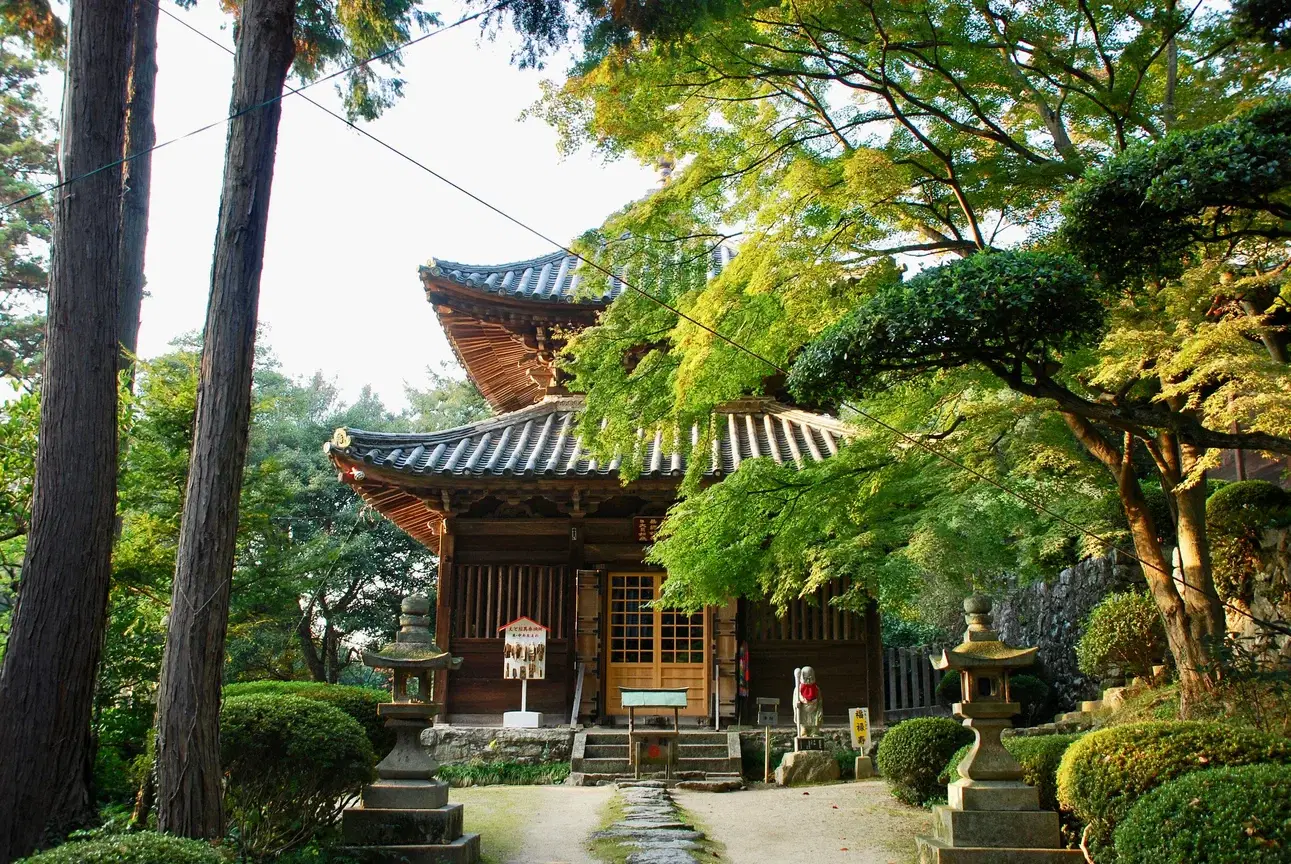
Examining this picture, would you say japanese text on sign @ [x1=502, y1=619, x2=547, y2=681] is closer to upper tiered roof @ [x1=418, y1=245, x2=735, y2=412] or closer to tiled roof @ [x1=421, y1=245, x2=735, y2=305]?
upper tiered roof @ [x1=418, y1=245, x2=735, y2=412]

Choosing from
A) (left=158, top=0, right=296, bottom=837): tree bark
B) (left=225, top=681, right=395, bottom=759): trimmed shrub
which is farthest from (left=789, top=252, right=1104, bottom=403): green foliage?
(left=225, top=681, right=395, bottom=759): trimmed shrub

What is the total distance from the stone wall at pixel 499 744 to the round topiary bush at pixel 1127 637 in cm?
646

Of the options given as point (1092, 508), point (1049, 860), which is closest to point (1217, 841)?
point (1049, 860)

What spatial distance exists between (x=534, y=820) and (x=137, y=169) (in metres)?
8.33

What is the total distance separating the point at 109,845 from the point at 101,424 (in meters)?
2.47

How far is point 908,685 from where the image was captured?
16703mm

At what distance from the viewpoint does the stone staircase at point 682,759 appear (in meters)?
11.0

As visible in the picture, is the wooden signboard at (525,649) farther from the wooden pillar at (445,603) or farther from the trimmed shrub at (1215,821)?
the trimmed shrub at (1215,821)

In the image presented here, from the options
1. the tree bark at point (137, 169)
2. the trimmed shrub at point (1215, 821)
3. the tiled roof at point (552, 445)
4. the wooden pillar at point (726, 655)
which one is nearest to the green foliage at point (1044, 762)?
the trimmed shrub at point (1215, 821)

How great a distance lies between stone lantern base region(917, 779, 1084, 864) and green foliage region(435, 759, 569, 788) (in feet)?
20.0

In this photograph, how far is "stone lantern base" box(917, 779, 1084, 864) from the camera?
598 cm

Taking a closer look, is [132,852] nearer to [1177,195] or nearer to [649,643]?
[1177,195]

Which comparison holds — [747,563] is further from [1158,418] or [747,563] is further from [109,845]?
[109,845]

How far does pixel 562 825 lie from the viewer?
8133 millimetres
